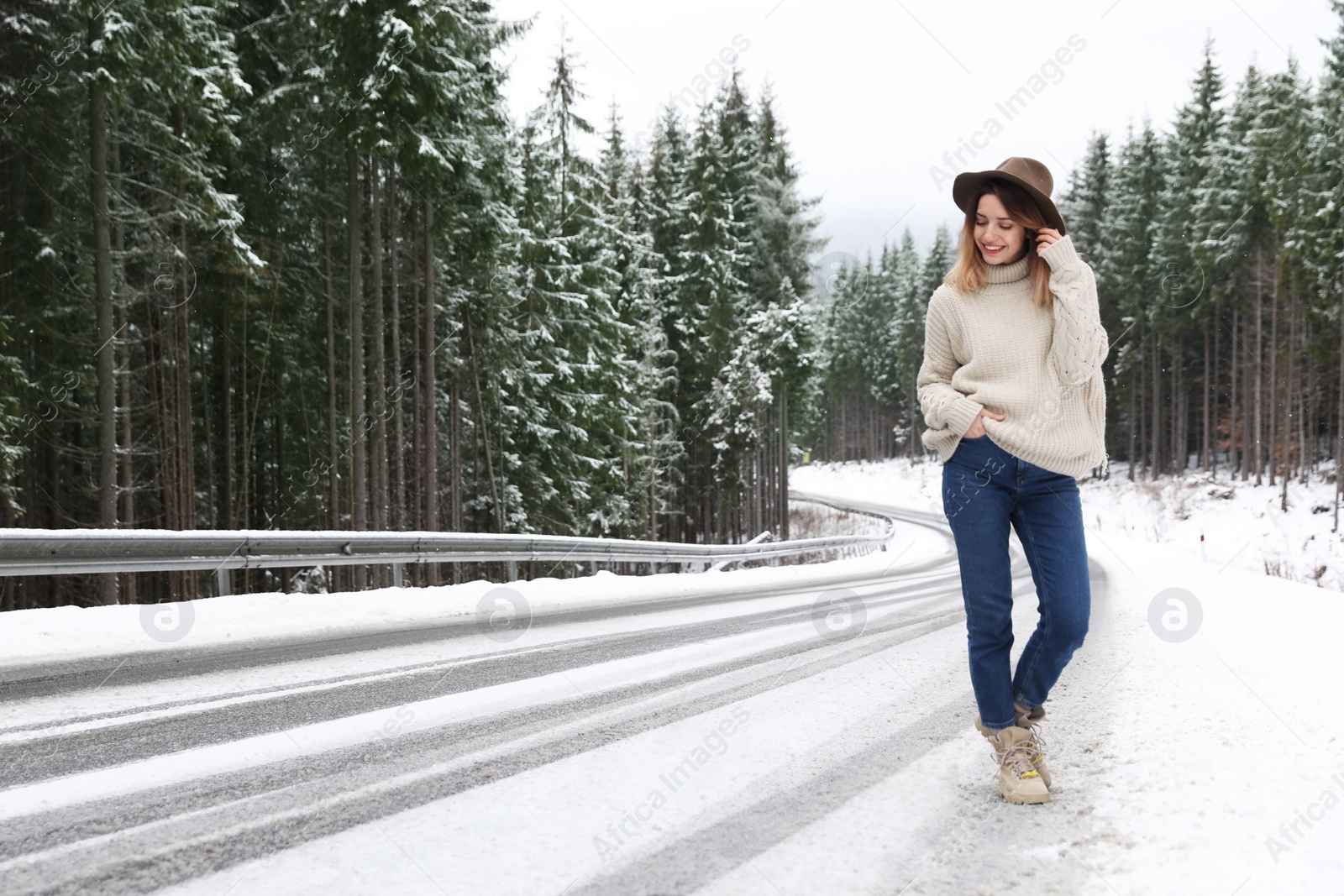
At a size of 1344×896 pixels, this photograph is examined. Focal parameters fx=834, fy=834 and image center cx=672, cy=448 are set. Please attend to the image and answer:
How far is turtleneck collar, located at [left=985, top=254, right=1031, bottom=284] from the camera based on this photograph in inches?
122

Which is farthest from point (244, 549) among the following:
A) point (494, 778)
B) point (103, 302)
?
point (103, 302)

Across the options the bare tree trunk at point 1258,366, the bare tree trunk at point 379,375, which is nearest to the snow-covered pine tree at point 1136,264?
the bare tree trunk at point 1258,366

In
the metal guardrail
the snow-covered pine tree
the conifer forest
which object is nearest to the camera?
the metal guardrail

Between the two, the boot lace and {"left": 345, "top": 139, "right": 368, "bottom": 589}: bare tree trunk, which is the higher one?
{"left": 345, "top": 139, "right": 368, "bottom": 589}: bare tree trunk

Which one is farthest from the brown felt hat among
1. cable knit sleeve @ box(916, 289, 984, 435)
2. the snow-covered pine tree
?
the snow-covered pine tree

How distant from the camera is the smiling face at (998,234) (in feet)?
10.1

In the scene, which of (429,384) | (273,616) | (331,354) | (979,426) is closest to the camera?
(979,426)

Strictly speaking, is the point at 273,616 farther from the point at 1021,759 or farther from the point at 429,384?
the point at 429,384

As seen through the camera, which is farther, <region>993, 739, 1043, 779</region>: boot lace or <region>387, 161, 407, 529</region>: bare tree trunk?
<region>387, 161, 407, 529</region>: bare tree trunk

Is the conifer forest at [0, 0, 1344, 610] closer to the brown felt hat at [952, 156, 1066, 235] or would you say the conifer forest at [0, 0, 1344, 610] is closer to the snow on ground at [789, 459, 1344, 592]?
the snow on ground at [789, 459, 1344, 592]

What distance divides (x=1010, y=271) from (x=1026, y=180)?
1.08 feet

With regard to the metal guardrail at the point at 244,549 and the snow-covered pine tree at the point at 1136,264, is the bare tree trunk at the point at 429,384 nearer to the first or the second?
the metal guardrail at the point at 244,549

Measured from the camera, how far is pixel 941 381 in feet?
10.5

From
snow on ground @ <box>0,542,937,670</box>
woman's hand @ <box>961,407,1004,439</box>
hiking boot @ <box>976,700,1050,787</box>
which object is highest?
woman's hand @ <box>961,407,1004,439</box>
